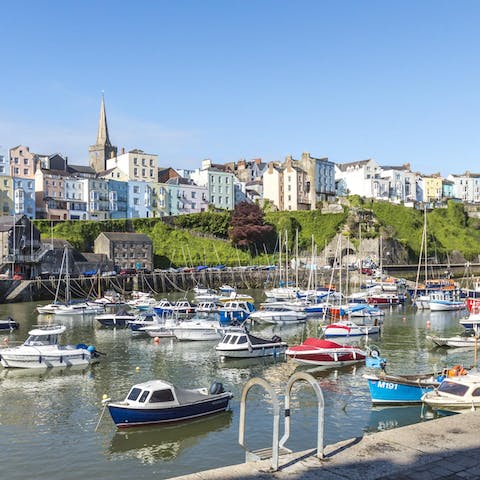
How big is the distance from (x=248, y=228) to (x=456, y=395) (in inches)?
3117

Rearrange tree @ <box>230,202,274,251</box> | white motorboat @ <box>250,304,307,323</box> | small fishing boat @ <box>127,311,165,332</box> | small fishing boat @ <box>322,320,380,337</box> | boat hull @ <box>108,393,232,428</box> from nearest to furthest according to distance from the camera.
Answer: boat hull @ <box>108,393,232,428</box> < small fishing boat @ <box>322,320,380,337</box> < small fishing boat @ <box>127,311,165,332</box> < white motorboat @ <box>250,304,307,323</box> < tree @ <box>230,202,274,251</box>

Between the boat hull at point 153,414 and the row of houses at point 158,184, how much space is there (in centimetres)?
7783

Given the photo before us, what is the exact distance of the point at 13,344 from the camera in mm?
37219

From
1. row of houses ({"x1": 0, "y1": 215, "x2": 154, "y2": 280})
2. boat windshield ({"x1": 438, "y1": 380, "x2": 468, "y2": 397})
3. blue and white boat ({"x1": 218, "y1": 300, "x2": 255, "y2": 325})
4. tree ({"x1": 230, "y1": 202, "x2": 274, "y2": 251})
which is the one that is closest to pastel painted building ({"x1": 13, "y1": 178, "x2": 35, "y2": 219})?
row of houses ({"x1": 0, "y1": 215, "x2": 154, "y2": 280})

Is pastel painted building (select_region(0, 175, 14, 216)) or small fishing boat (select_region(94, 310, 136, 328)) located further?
pastel painted building (select_region(0, 175, 14, 216))

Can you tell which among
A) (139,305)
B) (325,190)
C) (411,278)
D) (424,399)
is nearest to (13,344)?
(139,305)

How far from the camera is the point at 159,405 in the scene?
67.4 ft

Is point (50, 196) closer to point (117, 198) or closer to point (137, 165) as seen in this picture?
point (117, 198)

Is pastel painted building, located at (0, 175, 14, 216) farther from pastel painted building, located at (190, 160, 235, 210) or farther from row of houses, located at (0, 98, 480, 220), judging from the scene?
pastel painted building, located at (190, 160, 235, 210)

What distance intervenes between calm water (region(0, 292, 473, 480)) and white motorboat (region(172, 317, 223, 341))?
792mm

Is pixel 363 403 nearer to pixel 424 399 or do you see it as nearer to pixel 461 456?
pixel 424 399

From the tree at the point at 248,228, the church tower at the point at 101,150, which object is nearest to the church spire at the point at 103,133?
the church tower at the point at 101,150

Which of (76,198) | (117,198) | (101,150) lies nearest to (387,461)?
(76,198)

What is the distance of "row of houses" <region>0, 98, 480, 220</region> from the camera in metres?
97.4
